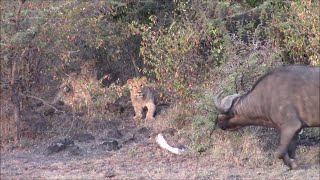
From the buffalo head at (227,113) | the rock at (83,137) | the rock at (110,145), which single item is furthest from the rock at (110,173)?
the rock at (83,137)

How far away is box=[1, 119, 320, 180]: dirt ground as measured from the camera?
962cm

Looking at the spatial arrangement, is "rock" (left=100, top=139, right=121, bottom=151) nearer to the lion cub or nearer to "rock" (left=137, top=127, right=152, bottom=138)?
"rock" (left=137, top=127, right=152, bottom=138)

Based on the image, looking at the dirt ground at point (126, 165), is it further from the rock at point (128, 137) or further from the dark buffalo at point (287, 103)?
the dark buffalo at point (287, 103)

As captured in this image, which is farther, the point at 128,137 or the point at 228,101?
the point at 128,137

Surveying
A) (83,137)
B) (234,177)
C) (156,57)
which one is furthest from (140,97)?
(234,177)

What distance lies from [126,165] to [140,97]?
3.31 meters

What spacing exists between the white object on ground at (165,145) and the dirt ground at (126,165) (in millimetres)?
72

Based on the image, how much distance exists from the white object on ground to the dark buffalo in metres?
1.51

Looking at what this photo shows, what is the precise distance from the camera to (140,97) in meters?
13.6

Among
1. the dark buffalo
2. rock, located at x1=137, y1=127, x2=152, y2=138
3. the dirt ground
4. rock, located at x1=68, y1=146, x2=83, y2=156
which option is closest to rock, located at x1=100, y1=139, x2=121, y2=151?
the dirt ground

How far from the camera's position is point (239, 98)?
10.3 metres

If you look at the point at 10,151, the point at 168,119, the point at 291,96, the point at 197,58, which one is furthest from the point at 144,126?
the point at 291,96

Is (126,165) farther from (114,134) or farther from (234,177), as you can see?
(114,134)

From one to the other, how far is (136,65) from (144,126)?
77.3 inches
